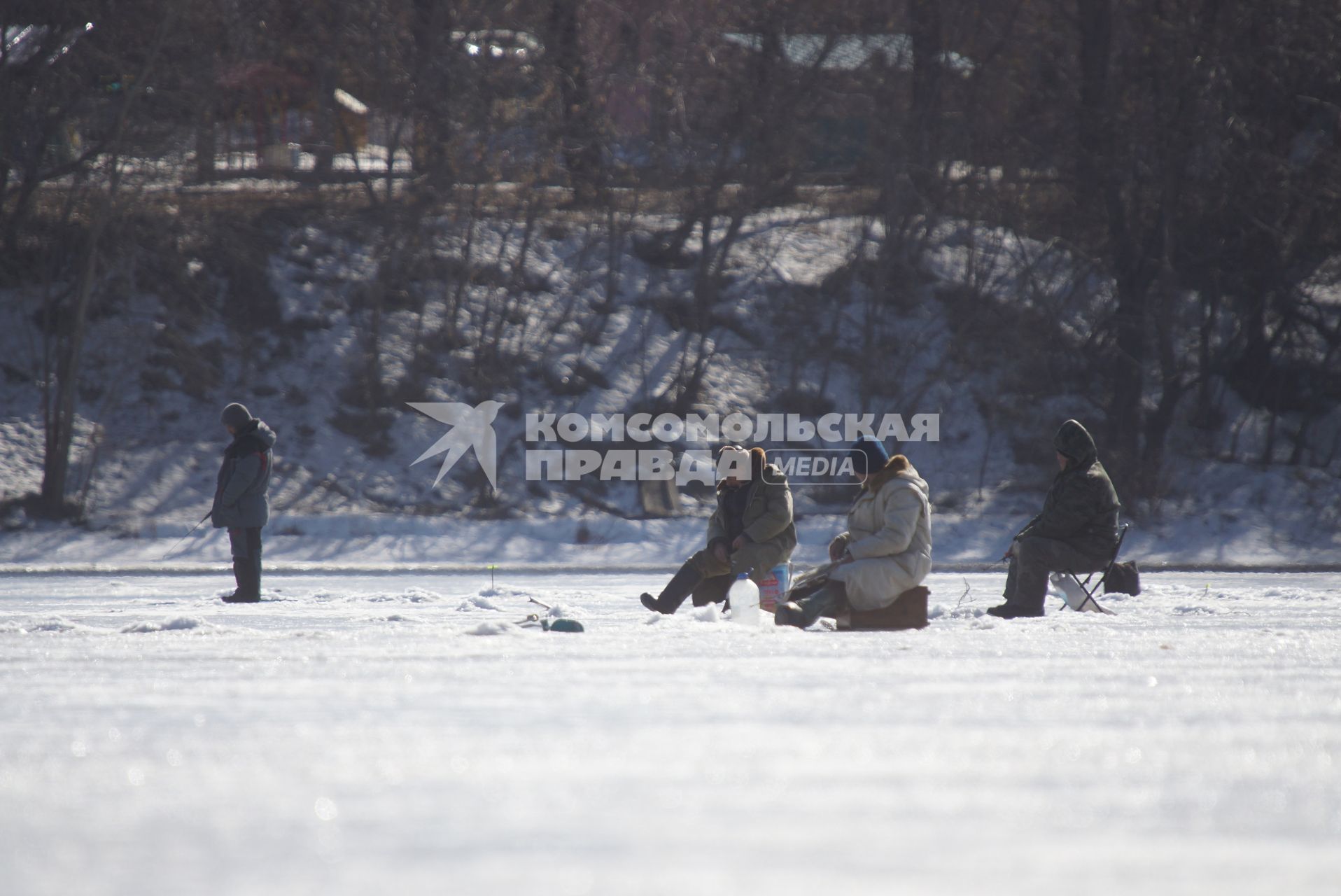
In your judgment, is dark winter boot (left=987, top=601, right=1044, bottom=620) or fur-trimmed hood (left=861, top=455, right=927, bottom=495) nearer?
fur-trimmed hood (left=861, top=455, right=927, bottom=495)

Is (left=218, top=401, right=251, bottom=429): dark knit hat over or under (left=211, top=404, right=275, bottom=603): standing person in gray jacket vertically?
over

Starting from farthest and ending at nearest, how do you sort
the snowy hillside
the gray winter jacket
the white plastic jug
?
the snowy hillside → the gray winter jacket → the white plastic jug

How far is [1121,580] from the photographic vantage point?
978 centimetres

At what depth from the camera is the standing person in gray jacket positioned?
11.2m

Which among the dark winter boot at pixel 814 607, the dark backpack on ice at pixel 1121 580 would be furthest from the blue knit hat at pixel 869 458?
the dark backpack on ice at pixel 1121 580

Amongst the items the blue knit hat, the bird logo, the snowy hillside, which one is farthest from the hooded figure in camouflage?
the bird logo

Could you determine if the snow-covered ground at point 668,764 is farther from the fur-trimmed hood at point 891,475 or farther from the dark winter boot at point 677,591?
the dark winter boot at point 677,591

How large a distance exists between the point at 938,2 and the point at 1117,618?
17889 mm

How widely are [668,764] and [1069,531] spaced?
19.7 ft

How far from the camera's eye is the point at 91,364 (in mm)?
21906

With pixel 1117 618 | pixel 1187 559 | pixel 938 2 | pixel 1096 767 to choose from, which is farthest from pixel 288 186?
pixel 1096 767

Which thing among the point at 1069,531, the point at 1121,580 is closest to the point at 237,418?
the point at 1069,531

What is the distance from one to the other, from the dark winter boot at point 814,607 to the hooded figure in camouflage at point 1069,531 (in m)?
1.56

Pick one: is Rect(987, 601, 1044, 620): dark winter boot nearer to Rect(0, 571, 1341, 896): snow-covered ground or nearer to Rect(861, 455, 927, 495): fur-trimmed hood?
Rect(861, 455, 927, 495): fur-trimmed hood
